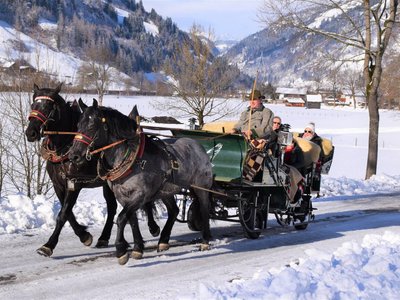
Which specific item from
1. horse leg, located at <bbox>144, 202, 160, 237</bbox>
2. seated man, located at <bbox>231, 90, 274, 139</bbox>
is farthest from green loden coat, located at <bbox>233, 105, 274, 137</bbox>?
horse leg, located at <bbox>144, 202, 160, 237</bbox>

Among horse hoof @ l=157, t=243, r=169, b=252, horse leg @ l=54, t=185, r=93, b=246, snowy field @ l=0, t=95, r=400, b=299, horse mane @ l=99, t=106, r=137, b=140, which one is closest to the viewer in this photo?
snowy field @ l=0, t=95, r=400, b=299

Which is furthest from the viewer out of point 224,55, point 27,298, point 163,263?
point 224,55

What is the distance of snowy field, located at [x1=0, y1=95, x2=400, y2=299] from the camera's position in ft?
19.8

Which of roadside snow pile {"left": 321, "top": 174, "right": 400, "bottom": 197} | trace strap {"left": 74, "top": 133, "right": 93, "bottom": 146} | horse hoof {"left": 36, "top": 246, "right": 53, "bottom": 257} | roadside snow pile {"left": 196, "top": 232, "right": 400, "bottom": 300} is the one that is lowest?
roadside snow pile {"left": 321, "top": 174, "right": 400, "bottom": 197}

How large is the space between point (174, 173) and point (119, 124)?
1.12m

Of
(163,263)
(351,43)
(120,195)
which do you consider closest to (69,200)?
(120,195)

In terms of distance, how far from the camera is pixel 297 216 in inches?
423

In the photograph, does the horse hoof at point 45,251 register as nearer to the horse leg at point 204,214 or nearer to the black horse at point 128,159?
the black horse at point 128,159

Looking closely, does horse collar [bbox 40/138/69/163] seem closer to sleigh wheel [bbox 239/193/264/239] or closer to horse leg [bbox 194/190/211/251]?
horse leg [bbox 194/190/211/251]

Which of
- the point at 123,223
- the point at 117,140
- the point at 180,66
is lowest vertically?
the point at 123,223

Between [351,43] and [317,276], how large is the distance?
16.4 m

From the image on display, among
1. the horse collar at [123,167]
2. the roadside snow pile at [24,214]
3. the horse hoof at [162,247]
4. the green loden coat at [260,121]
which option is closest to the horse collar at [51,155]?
the horse collar at [123,167]

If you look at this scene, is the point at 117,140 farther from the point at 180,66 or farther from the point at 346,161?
the point at 346,161

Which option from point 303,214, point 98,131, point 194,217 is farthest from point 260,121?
point 98,131
